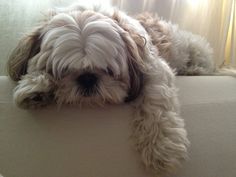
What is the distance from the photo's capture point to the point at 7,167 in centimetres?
104

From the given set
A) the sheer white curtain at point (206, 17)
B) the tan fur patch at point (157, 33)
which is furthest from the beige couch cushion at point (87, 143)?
the sheer white curtain at point (206, 17)

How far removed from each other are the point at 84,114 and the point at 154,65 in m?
0.32

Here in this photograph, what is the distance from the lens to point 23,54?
123 centimetres

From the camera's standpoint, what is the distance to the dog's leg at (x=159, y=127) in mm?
1066

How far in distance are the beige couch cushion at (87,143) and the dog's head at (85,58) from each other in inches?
2.2

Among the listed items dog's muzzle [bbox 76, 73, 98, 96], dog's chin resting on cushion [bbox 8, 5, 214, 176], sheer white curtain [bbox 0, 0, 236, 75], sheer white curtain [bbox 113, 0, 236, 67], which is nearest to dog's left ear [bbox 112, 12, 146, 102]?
dog's chin resting on cushion [bbox 8, 5, 214, 176]

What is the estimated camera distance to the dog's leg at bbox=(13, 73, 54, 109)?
112cm

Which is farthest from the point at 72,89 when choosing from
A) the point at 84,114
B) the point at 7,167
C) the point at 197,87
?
the point at 197,87

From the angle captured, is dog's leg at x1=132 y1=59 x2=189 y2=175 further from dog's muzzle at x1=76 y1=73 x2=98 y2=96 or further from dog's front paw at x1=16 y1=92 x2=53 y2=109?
dog's front paw at x1=16 y1=92 x2=53 y2=109

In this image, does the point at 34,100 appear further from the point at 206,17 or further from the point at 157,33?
the point at 206,17

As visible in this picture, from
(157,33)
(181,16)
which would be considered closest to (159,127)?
(157,33)

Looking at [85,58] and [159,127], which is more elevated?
[85,58]

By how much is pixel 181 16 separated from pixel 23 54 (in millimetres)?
1186

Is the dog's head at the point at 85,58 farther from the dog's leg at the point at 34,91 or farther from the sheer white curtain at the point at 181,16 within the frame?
the sheer white curtain at the point at 181,16
